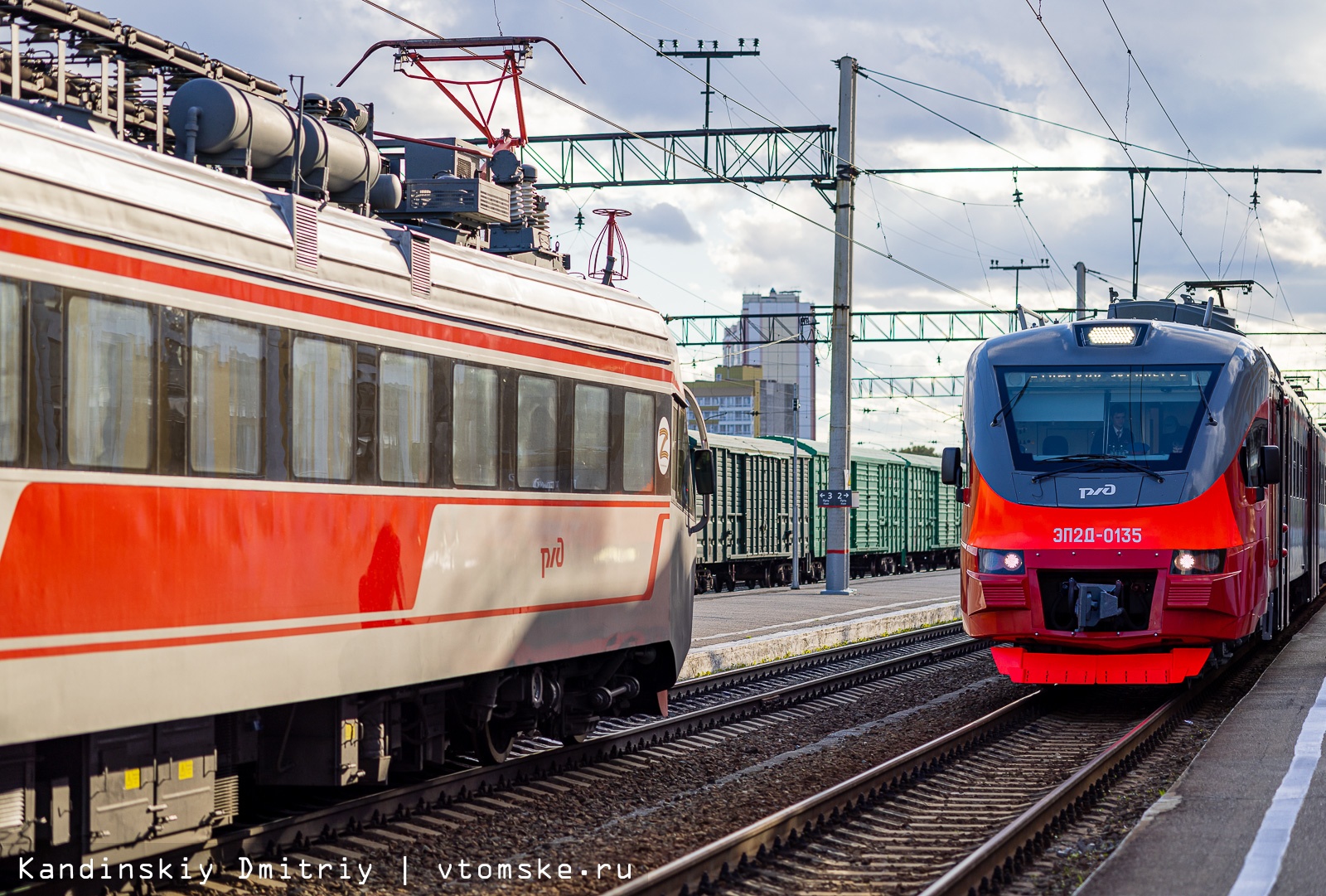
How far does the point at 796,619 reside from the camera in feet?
73.2

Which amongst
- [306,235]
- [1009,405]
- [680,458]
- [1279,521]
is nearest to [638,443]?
[680,458]

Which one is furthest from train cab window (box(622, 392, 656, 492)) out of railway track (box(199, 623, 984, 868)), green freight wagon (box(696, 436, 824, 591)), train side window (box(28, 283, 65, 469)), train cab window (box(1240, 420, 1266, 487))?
green freight wagon (box(696, 436, 824, 591))

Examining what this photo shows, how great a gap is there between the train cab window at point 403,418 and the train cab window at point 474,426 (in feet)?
0.93

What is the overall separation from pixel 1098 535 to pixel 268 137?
7.45 m

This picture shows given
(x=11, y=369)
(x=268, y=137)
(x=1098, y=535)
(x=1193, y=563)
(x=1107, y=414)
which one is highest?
(x=268, y=137)

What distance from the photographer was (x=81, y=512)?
20.2 feet

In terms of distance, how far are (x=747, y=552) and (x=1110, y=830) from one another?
81.1 feet

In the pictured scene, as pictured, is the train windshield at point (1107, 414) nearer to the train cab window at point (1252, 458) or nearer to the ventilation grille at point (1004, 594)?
the train cab window at point (1252, 458)

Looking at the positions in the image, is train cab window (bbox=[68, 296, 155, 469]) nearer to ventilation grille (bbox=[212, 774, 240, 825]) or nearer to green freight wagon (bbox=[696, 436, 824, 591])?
ventilation grille (bbox=[212, 774, 240, 825])

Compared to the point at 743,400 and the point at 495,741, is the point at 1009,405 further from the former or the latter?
the point at 743,400

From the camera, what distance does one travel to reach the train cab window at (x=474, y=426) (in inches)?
346

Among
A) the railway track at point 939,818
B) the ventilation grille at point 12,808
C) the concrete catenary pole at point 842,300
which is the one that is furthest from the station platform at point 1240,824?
the concrete catenary pole at point 842,300

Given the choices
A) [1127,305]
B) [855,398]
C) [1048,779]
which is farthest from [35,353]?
[855,398]

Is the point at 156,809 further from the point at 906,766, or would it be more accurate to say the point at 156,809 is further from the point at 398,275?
the point at 906,766
